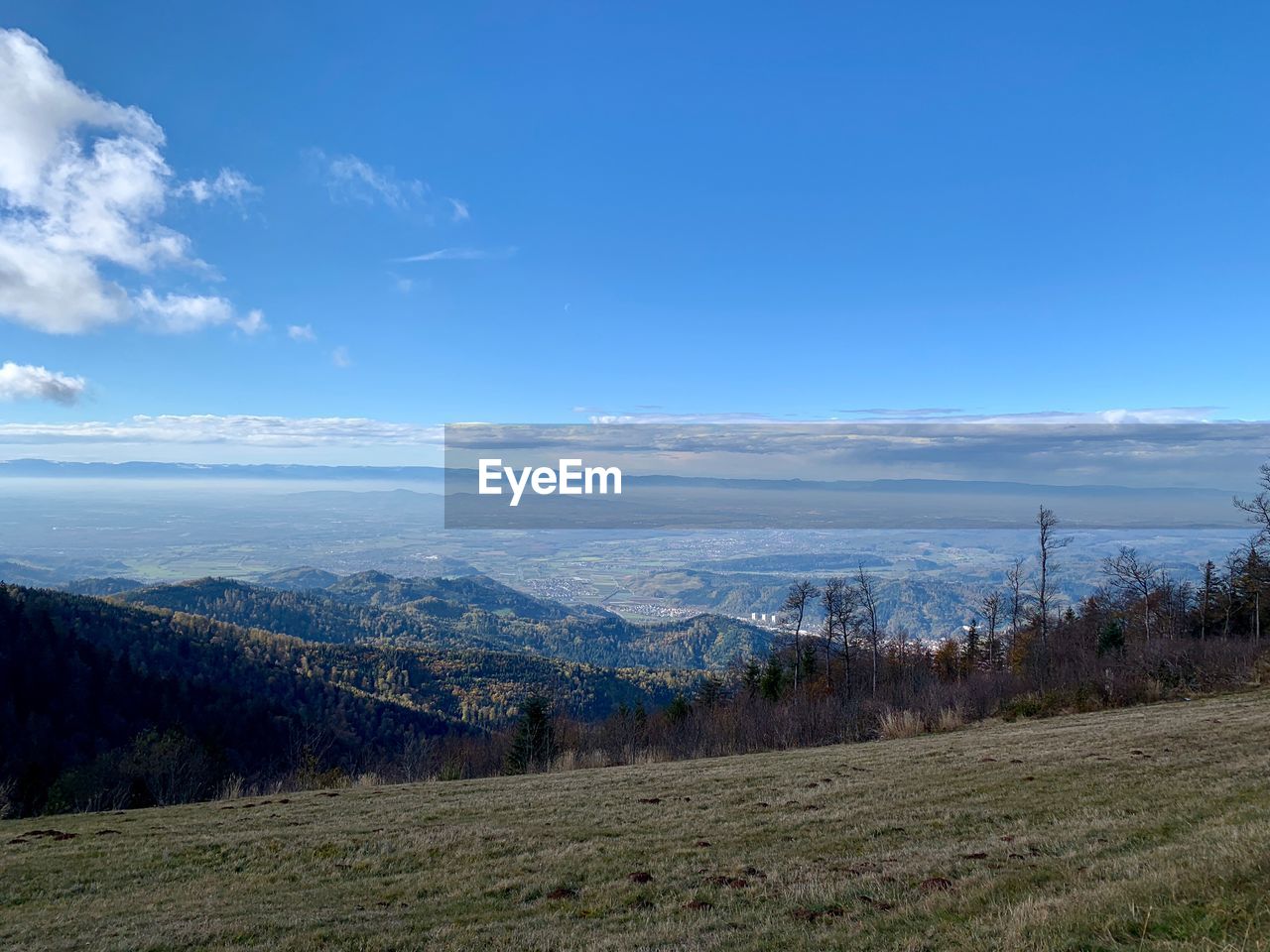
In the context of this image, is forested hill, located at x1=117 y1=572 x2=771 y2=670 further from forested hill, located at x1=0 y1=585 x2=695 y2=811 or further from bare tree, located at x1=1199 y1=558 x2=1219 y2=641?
bare tree, located at x1=1199 y1=558 x2=1219 y2=641

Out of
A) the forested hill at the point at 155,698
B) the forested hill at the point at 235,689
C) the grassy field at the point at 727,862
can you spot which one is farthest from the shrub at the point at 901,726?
the forested hill at the point at 155,698

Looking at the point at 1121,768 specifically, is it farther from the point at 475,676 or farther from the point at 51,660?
the point at 475,676

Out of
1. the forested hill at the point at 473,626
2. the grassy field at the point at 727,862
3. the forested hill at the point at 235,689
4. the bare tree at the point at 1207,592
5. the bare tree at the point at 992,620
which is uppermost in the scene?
the grassy field at the point at 727,862

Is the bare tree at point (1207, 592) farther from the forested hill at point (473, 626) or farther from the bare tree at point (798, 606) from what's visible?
the forested hill at point (473, 626)

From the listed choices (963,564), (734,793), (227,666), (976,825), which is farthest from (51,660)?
(963,564)

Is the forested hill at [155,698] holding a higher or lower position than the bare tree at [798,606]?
lower

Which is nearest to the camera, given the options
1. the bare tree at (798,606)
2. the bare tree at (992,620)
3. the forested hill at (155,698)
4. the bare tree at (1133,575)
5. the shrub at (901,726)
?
the shrub at (901,726)

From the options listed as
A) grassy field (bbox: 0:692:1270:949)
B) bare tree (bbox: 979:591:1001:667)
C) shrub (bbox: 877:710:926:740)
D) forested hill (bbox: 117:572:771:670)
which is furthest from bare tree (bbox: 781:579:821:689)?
forested hill (bbox: 117:572:771:670)
